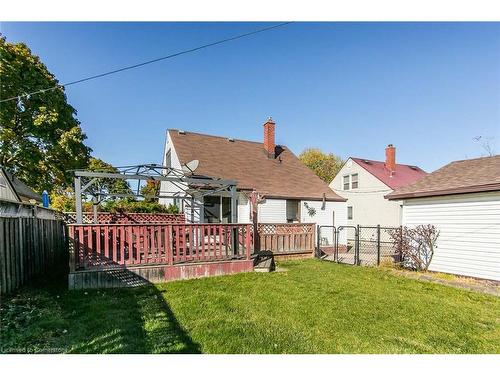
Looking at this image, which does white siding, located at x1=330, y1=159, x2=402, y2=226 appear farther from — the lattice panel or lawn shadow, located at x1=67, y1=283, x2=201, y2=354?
lawn shadow, located at x1=67, y1=283, x2=201, y2=354

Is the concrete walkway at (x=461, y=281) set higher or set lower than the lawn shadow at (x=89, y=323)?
lower

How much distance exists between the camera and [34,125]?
16.2m

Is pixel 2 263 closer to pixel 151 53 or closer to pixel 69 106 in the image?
pixel 151 53

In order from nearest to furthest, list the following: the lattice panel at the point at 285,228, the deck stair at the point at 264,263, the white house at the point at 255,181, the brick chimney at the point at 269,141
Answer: the deck stair at the point at 264,263 < the lattice panel at the point at 285,228 < the white house at the point at 255,181 < the brick chimney at the point at 269,141

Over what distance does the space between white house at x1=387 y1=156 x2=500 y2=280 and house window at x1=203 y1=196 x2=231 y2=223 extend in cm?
696

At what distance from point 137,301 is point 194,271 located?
2.07 meters

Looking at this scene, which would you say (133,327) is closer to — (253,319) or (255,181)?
(253,319)

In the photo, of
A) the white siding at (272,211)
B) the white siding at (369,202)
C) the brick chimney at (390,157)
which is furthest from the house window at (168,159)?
the brick chimney at (390,157)

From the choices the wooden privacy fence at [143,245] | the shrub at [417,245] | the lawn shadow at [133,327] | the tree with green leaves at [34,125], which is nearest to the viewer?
the lawn shadow at [133,327]

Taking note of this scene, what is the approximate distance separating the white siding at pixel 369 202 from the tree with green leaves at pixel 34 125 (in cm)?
1885

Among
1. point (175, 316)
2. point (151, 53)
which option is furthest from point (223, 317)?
point (151, 53)

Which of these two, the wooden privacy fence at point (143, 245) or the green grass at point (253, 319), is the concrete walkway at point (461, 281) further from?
the wooden privacy fence at point (143, 245)

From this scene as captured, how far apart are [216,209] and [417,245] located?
7.81m

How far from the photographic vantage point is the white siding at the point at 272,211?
13148 millimetres
